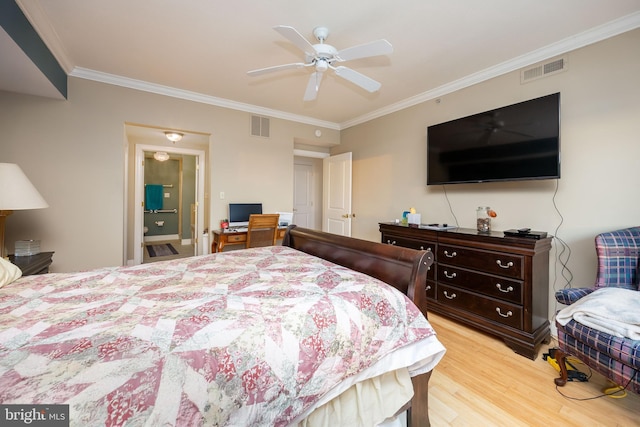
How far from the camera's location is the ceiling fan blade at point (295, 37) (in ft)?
5.42

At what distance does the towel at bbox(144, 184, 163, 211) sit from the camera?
649 cm

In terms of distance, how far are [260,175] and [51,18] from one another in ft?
8.41

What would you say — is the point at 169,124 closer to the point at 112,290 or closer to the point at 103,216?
the point at 103,216

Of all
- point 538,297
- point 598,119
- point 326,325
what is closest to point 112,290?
point 326,325

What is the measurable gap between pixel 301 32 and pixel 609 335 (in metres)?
2.91

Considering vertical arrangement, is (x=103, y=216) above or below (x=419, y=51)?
below

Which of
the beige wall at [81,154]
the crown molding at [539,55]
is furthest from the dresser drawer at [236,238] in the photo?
the crown molding at [539,55]

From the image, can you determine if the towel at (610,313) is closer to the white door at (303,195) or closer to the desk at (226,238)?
the desk at (226,238)

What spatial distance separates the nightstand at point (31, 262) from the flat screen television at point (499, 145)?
12.6 ft

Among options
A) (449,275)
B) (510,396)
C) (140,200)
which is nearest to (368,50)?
(449,275)

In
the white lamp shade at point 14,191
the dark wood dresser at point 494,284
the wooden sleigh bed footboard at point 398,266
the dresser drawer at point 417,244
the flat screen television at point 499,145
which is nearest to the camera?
the wooden sleigh bed footboard at point 398,266

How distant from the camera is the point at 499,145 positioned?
2.59 meters

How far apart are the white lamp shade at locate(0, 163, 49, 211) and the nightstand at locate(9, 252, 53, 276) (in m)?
0.44

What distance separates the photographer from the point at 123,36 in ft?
7.59
